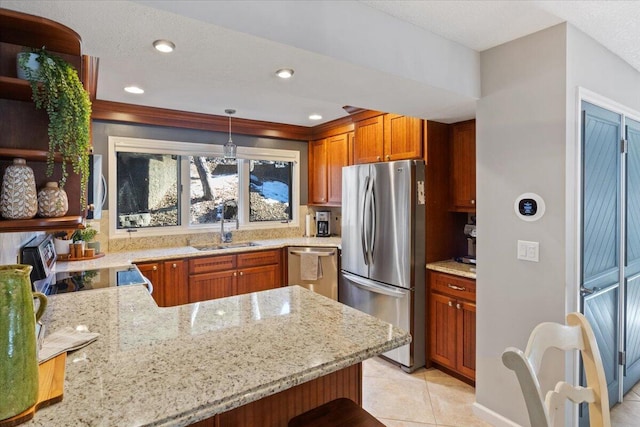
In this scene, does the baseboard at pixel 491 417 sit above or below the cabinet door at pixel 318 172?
below

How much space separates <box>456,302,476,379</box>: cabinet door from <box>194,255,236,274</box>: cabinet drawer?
2.20 m

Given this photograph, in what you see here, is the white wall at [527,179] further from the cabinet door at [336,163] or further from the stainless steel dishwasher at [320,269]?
the cabinet door at [336,163]

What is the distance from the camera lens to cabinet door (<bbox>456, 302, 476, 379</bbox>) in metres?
2.63

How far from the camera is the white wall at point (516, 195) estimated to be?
1934mm

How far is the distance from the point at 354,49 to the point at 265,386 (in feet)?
5.05

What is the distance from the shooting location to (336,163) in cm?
423

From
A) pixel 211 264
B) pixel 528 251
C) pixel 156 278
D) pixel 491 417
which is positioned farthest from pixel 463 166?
pixel 156 278

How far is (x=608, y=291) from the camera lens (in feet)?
7.45

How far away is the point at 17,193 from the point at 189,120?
2.75 metres

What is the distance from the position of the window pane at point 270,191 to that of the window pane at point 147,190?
913 millimetres

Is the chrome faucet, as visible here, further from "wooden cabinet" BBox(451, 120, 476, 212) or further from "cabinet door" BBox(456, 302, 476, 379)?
"cabinet door" BBox(456, 302, 476, 379)

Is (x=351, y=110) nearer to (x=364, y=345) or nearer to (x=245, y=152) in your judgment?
(x=245, y=152)

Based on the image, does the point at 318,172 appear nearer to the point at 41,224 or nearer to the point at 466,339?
the point at 466,339

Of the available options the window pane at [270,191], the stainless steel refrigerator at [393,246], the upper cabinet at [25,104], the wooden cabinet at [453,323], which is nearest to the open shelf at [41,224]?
the upper cabinet at [25,104]
